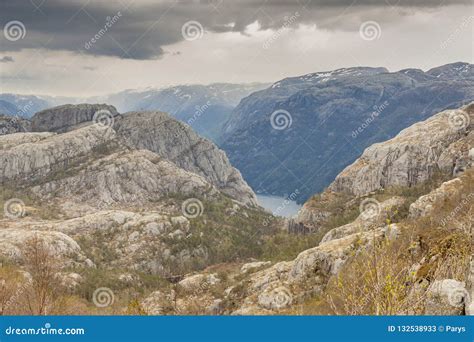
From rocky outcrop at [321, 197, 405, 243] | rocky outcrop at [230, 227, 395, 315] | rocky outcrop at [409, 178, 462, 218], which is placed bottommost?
rocky outcrop at [230, 227, 395, 315]

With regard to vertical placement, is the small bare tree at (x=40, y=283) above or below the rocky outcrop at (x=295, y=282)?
above

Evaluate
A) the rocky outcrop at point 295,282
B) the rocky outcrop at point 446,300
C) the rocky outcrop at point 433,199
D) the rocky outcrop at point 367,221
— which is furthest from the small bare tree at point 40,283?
the rocky outcrop at point 367,221

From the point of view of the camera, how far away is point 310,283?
125 metres

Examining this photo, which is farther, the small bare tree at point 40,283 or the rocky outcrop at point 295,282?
the rocky outcrop at point 295,282

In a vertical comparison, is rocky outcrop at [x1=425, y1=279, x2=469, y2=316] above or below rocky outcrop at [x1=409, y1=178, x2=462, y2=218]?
above

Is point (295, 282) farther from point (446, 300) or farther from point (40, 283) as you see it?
point (446, 300)

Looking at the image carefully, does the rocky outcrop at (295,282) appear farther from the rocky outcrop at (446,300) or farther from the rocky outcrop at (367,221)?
the rocky outcrop at (446,300)

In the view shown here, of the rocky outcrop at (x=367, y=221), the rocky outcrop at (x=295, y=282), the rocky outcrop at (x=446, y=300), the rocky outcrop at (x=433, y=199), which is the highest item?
the rocky outcrop at (x=446, y=300)

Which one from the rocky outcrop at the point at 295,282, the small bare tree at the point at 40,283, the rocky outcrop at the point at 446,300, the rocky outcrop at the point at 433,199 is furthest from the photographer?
the rocky outcrop at the point at 433,199

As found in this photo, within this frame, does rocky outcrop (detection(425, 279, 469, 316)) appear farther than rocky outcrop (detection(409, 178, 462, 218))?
No

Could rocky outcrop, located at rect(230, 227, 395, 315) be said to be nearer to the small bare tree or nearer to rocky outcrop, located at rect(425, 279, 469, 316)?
the small bare tree

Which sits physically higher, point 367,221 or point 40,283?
point 40,283

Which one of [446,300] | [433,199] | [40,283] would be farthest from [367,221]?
[446,300]

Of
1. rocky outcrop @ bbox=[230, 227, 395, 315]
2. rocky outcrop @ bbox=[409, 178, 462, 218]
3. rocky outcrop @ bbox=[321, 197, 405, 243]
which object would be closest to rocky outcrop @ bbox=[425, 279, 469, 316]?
rocky outcrop @ bbox=[230, 227, 395, 315]
